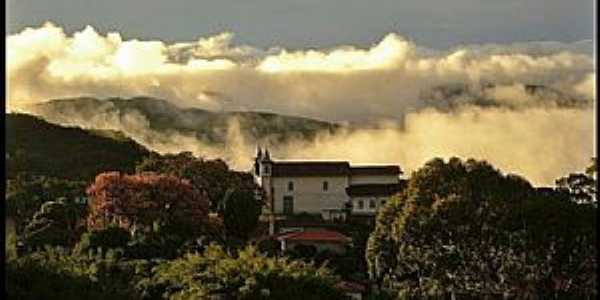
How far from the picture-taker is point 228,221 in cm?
2395

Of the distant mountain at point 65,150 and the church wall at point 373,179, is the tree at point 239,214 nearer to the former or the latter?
the distant mountain at point 65,150

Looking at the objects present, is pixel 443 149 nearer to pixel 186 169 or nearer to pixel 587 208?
pixel 186 169

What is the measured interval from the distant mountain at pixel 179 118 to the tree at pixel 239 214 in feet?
29.2

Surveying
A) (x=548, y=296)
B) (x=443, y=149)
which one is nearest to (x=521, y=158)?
(x=443, y=149)

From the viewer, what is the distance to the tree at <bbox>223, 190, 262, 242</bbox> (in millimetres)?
23859

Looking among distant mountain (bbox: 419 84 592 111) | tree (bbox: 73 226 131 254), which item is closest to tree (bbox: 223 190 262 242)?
tree (bbox: 73 226 131 254)

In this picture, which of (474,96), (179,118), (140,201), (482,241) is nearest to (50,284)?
(482,241)

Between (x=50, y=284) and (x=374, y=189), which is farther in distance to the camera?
(x=374, y=189)

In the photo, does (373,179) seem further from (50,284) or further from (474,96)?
(50,284)

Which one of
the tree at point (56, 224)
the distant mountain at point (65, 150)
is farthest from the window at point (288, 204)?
the tree at point (56, 224)

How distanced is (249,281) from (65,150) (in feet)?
80.9

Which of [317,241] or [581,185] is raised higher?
[581,185]

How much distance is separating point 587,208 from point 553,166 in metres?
5.11

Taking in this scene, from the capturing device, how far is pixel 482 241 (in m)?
14.6
